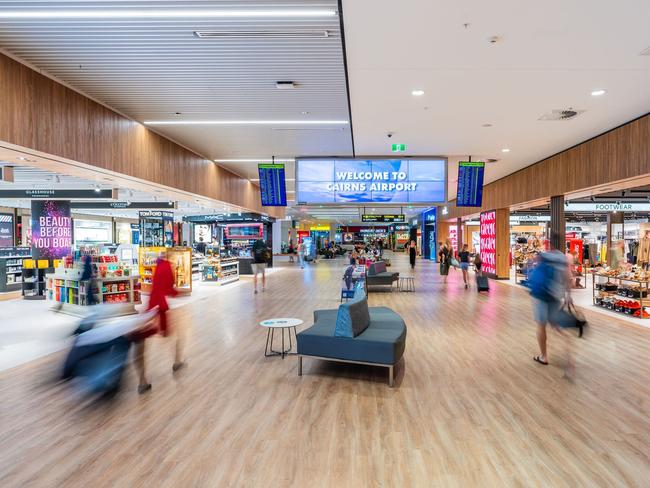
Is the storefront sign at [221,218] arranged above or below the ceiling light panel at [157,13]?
below

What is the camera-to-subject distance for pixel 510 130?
781cm

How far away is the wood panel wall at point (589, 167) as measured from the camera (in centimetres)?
688

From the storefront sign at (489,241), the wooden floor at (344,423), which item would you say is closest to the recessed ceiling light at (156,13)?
the wooden floor at (344,423)

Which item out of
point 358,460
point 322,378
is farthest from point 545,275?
point 358,460

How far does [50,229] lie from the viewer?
11539 millimetres

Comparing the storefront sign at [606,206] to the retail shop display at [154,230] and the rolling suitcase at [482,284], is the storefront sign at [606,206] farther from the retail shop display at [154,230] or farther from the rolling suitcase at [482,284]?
the retail shop display at [154,230]

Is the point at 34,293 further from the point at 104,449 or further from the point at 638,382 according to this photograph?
the point at 638,382

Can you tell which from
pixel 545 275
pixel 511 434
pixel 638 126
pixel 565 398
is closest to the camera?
pixel 511 434

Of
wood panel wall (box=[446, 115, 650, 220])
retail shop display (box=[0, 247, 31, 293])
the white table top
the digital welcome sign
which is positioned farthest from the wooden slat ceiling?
retail shop display (box=[0, 247, 31, 293])

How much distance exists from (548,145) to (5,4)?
972cm

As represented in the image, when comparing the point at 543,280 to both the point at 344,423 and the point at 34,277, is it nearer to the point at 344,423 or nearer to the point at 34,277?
the point at 344,423

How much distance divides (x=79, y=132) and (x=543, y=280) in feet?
21.7

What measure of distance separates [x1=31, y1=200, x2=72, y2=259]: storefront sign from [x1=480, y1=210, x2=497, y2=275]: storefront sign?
14.4 metres

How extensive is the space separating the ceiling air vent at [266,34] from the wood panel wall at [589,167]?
6108 mm
